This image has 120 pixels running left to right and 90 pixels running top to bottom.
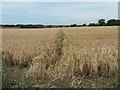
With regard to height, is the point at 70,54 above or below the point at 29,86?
→ above

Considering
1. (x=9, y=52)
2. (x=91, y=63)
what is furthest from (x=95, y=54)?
(x=9, y=52)

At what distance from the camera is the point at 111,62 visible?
762cm

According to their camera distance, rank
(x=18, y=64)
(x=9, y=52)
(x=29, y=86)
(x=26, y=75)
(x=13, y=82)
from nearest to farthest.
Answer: (x=29, y=86) < (x=13, y=82) < (x=26, y=75) < (x=18, y=64) < (x=9, y=52)

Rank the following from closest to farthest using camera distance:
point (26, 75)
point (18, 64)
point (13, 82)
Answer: point (13, 82)
point (26, 75)
point (18, 64)

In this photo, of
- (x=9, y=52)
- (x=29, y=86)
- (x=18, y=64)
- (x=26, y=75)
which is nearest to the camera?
(x=29, y=86)

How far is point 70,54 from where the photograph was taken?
8297mm

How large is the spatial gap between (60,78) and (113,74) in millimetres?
1286

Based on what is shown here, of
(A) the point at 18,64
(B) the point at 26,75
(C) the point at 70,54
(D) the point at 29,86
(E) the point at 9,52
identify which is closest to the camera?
(D) the point at 29,86

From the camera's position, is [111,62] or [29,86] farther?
[111,62]

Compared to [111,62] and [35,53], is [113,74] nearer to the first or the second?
[111,62]

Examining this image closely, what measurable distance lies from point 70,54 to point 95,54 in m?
0.70

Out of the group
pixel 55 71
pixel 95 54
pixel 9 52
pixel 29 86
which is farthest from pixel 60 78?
pixel 9 52

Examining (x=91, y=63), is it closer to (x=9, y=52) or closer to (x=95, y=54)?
(x=95, y=54)

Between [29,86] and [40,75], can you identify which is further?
[40,75]
